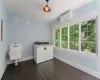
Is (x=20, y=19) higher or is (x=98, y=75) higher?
(x=20, y=19)

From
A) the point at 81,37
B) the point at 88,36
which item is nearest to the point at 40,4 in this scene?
the point at 81,37

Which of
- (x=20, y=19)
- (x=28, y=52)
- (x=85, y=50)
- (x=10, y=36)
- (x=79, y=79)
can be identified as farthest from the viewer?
(x=28, y=52)

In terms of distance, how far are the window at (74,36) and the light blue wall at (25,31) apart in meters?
1.88

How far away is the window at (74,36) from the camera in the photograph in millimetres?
3074

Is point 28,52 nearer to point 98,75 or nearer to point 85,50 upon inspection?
point 85,50

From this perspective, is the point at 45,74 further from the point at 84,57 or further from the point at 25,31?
the point at 25,31

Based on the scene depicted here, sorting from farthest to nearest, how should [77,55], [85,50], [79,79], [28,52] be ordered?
1. [28,52]
2. [77,55]
3. [85,50]
4. [79,79]

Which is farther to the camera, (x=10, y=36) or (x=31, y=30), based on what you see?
(x=31, y=30)

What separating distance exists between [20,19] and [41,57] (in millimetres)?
2309

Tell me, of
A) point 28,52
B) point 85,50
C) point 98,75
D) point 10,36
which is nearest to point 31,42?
point 28,52

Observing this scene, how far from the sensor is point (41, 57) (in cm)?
361

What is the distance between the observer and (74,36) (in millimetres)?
3219

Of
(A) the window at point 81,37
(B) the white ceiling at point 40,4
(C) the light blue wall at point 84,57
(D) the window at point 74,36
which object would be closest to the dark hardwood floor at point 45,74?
(C) the light blue wall at point 84,57

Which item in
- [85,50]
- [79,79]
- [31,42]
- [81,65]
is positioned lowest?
[79,79]
